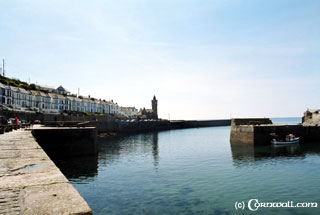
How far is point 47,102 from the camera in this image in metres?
93.6

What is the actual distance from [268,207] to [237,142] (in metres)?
32.1

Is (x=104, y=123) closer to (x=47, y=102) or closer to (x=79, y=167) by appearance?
(x=47, y=102)

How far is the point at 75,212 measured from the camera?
4273 mm

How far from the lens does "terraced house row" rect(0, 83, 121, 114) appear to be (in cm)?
7344

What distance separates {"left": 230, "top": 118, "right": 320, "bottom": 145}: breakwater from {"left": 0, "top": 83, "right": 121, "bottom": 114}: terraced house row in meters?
68.3

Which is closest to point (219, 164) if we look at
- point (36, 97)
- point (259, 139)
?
point (259, 139)

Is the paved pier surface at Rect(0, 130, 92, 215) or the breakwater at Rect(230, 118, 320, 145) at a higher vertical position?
the paved pier surface at Rect(0, 130, 92, 215)

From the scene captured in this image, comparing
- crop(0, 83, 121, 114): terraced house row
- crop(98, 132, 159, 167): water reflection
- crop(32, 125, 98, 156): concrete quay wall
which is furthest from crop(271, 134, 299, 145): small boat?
crop(0, 83, 121, 114): terraced house row

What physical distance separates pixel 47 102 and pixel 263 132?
86036mm

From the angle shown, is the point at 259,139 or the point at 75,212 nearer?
the point at 75,212

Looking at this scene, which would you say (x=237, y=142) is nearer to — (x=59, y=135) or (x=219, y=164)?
(x=219, y=164)

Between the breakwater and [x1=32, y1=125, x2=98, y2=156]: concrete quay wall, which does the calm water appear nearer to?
[x1=32, y1=125, x2=98, y2=156]: concrete quay wall

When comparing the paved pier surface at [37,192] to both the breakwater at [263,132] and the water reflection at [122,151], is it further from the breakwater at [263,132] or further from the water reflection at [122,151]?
the breakwater at [263,132]

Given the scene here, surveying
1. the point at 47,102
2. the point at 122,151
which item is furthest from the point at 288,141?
the point at 47,102
